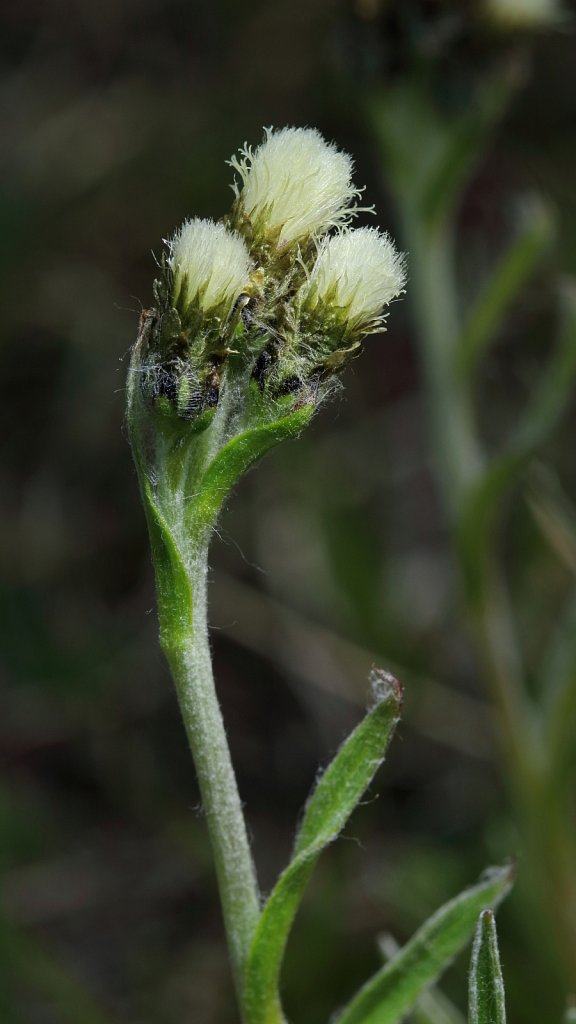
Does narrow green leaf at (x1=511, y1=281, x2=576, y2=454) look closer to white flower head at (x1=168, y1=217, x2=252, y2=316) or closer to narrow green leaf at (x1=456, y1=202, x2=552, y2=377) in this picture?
narrow green leaf at (x1=456, y1=202, x2=552, y2=377)

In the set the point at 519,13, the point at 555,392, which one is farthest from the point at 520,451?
the point at 519,13

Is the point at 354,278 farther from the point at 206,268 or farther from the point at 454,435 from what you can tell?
the point at 454,435

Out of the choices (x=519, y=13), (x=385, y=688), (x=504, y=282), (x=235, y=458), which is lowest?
(x=385, y=688)

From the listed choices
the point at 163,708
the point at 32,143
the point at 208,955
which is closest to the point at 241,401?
the point at 208,955

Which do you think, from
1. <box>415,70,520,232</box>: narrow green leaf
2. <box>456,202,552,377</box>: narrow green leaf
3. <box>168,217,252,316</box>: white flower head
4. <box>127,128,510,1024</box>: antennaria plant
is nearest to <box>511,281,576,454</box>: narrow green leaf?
<box>456,202,552,377</box>: narrow green leaf

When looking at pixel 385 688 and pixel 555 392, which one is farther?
pixel 555 392

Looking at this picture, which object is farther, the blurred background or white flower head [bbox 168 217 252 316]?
the blurred background

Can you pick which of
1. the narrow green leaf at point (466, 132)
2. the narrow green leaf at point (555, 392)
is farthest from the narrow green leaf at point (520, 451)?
the narrow green leaf at point (466, 132)

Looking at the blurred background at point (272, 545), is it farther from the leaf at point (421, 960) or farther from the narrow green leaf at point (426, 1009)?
the leaf at point (421, 960)
